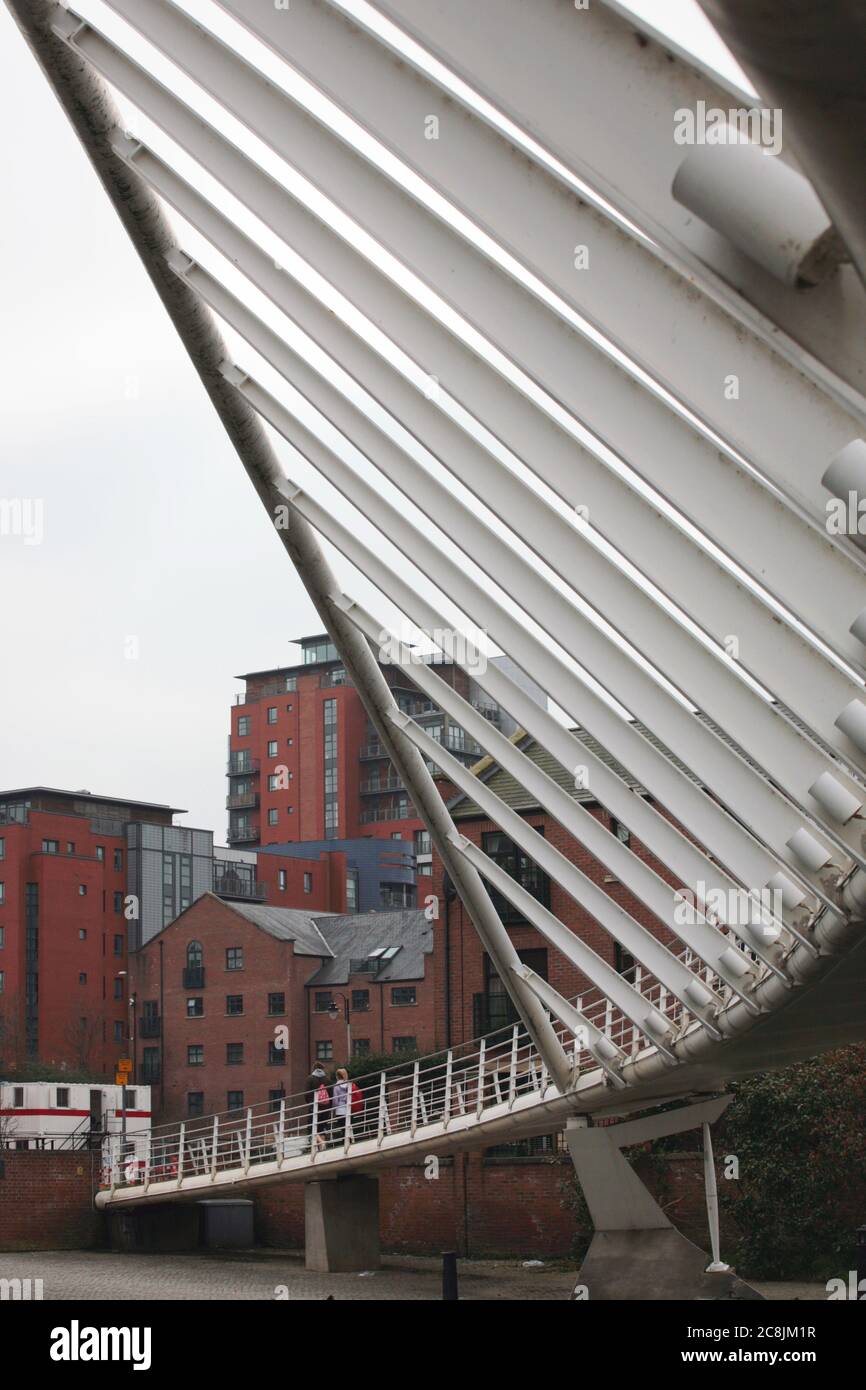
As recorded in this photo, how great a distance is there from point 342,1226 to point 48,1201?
20.8 feet

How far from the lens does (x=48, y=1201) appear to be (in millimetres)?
30312

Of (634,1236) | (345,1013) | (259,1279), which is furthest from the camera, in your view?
(345,1013)

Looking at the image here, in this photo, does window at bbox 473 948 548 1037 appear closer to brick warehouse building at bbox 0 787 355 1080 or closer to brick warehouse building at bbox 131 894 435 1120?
brick warehouse building at bbox 131 894 435 1120

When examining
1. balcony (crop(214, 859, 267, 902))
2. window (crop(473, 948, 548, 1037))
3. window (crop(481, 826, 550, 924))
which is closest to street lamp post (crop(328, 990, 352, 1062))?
balcony (crop(214, 859, 267, 902))

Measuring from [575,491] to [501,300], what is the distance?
4.29 feet

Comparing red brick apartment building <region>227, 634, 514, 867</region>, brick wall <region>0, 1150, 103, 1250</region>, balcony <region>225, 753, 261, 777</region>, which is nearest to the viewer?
brick wall <region>0, 1150, 103, 1250</region>

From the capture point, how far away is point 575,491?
26.6 ft

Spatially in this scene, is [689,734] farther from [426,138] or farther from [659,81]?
[659,81]

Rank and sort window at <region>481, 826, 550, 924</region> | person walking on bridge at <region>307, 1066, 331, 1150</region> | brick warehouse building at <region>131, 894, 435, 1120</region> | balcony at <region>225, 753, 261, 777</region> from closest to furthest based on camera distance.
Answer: person walking on bridge at <region>307, 1066, 331, 1150</region> < window at <region>481, 826, 550, 924</region> < brick warehouse building at <region>131, 894, 435, 1120</region> < balcony at <region>225, 753, 261, 777</region>

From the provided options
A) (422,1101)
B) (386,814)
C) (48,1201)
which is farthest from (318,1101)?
(386,814)

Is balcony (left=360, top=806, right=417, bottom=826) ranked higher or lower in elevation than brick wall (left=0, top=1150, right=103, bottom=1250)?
higher

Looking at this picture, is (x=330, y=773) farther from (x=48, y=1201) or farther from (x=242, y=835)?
(x=48, y=1201)

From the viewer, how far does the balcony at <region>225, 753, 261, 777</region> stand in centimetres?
10144

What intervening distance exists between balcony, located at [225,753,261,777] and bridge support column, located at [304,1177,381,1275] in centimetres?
7295
